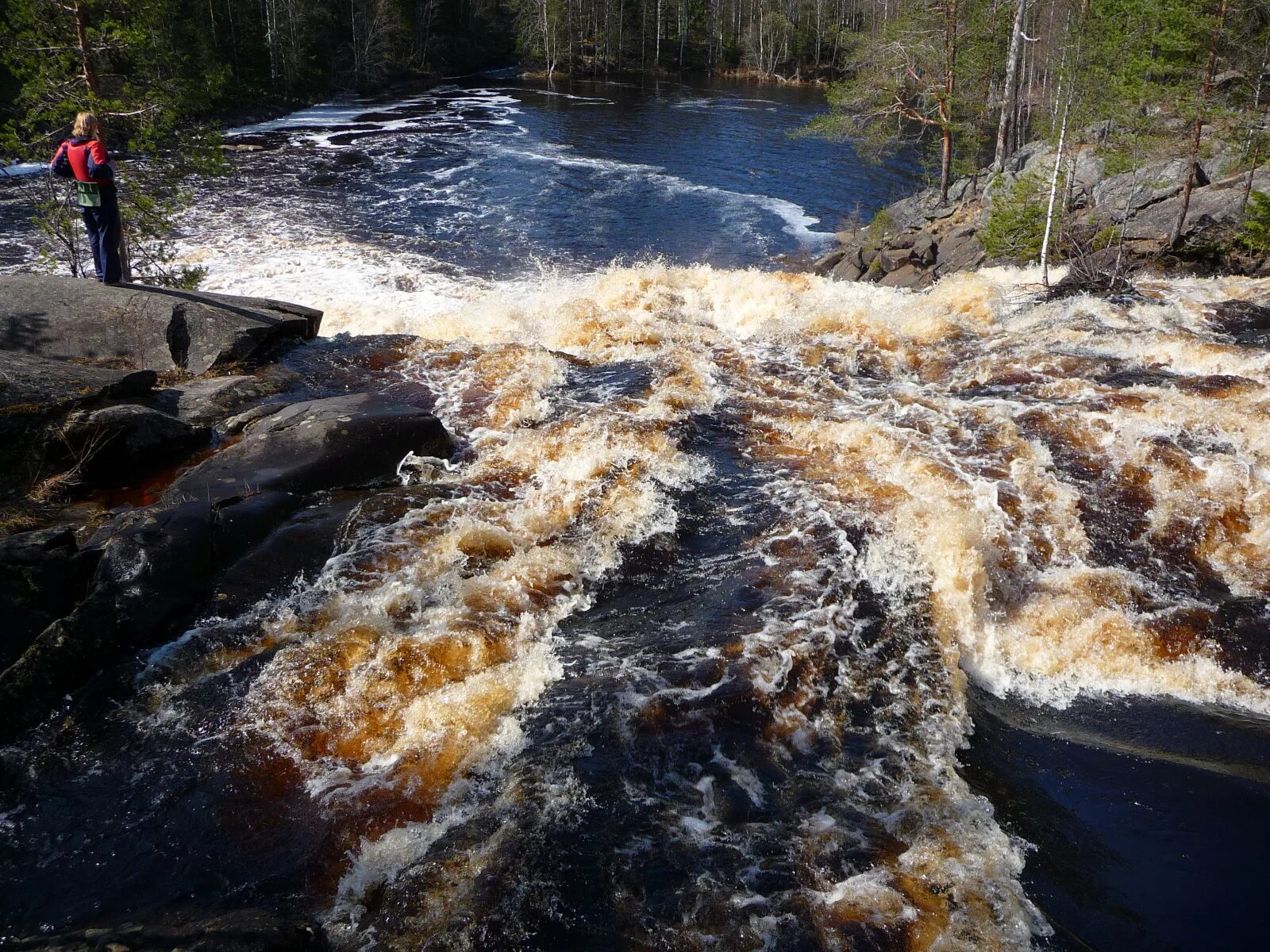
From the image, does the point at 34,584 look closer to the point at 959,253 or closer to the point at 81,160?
the point at 81,160

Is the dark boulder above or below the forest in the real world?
below

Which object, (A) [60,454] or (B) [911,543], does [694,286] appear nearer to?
(B) [911,543]

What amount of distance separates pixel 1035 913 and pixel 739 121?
45855 millimetres

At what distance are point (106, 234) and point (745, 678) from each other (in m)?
11.2

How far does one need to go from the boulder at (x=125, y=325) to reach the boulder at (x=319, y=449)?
290 cm

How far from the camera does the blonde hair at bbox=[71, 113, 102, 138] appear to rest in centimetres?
1027

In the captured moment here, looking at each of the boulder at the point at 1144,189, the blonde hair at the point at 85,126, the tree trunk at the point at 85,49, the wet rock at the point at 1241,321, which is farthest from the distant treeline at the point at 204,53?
the boulder at the point at 1144,189

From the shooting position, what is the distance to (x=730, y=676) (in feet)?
22.0

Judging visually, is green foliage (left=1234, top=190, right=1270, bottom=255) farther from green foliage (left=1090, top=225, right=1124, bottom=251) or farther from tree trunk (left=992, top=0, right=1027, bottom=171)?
tree trunk (left=992, top=0, right=1027, bottom=171)

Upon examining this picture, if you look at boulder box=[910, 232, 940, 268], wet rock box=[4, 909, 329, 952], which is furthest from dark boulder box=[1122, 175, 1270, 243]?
wet rock box=[4, 909, 329, 952]

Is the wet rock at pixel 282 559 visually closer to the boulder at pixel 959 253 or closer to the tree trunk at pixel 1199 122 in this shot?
the boulder at pixel 959 253

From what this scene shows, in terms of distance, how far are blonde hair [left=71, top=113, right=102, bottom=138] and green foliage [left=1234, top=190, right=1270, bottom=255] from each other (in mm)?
20689

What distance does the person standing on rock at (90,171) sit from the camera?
10.3 meters

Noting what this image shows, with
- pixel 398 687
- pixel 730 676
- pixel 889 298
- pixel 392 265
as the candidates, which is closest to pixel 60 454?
pixel 398 687
